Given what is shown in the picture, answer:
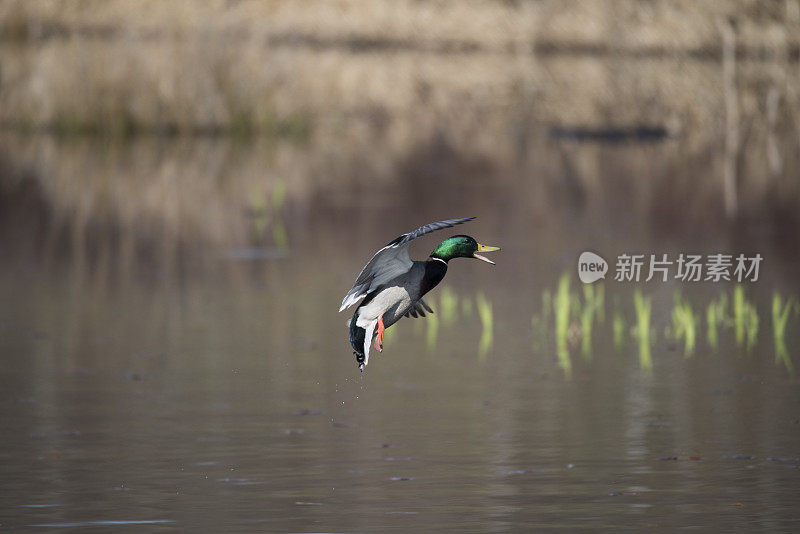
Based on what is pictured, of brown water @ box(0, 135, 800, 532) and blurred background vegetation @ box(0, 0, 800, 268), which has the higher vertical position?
blurred background vegetation @ box(0, 0, 800, 268)

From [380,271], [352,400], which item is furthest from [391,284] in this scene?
[352,400]

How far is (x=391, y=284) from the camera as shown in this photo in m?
6.05

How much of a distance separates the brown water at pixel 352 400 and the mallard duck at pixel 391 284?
60 cm

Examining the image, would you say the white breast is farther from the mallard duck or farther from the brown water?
the brown water

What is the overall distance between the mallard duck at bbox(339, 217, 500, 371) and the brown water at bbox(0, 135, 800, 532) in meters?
0.60

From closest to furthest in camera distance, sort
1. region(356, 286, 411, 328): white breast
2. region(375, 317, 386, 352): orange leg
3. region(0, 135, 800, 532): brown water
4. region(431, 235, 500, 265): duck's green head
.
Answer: region(375, 317, 386, 352): orange leg < region(356, 286, 411, 328): white breast < region(431, 235, 500, 265): duck's green head < region(0, 135, 800, 532): brown water

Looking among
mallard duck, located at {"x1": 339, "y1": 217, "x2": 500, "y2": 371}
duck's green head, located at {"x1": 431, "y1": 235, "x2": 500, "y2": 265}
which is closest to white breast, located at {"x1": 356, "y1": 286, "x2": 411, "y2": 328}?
mallard duck, located at {"x1": 339, "y1": 217, "x2": 500, "y2": 371}

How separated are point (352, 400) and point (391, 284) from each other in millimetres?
2268

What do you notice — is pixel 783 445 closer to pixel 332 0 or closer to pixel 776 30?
pixel 776 30

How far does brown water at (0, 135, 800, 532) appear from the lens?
6297mm

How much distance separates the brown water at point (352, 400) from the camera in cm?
630

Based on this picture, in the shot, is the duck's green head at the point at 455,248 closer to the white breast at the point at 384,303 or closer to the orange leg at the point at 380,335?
the white breast at the point at 384,303

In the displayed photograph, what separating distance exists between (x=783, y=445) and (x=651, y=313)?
11.9ft

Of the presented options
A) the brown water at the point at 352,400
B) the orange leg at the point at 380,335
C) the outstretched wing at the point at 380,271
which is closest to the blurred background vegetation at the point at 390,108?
the brown water at the point at 352,400
